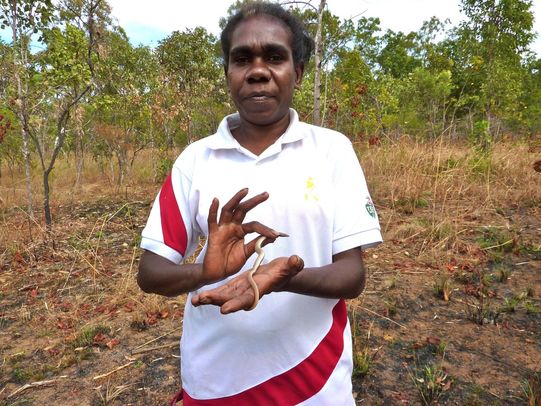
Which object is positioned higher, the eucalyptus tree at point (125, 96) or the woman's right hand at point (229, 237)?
the eucalyptus tree at point (125, 96)

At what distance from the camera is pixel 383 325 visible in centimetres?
263

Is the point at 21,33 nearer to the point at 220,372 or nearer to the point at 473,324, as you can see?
the point at 220,372

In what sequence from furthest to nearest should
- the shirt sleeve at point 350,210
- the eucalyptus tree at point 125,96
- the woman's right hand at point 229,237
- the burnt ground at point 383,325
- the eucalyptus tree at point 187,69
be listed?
the eucalyptus tree at point 125,96 < the eucalyptus tree at point 187,69 < the burnt ground at point 383,325 < the shirt sleeve at point 350,210 < the woman's right hand at point 229,237

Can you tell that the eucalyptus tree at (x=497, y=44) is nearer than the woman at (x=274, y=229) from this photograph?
No

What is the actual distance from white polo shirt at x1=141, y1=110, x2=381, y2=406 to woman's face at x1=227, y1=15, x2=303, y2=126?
3.8 inches

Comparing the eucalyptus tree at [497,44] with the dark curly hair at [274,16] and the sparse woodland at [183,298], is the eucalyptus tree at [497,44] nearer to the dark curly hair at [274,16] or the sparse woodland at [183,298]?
the sparse woodland at [183,298]

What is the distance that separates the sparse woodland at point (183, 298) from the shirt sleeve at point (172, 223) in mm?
1422

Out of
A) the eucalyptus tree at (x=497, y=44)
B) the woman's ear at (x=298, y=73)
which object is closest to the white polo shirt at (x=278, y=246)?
the woman's ear at (x=298, y=73)

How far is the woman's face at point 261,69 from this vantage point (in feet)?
3.62

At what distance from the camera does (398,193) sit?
520cm

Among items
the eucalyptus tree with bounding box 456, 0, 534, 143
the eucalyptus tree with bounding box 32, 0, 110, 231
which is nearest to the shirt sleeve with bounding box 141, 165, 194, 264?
the eucalyptus tree with bounding box 32, 0, 110, 231

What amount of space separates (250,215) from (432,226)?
132 inches

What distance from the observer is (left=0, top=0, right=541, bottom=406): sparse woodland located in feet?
7.27

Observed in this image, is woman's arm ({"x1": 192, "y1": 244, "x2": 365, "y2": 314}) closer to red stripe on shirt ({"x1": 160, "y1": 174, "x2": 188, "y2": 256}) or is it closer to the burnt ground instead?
red stripe on shirt ({"x1": 160, "y1": 174, "x2": 188, "y2": 256})
